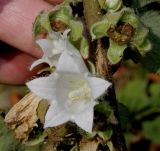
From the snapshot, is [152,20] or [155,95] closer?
[152,20]

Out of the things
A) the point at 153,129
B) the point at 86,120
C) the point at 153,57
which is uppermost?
the point at 86,120

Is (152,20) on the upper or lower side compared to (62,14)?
lower

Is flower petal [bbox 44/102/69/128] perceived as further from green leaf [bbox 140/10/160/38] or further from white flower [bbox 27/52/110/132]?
green leaf [bbox 140/10/160/38]

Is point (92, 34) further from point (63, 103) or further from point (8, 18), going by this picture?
point (8, 18)

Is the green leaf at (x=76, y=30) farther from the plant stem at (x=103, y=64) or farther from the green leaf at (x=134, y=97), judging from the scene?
the green leaf at (x=134, y=97)

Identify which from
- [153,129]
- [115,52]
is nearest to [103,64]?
[115,52]

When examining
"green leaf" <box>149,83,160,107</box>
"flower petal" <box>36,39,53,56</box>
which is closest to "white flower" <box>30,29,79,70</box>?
"flower petal" <box>36,39,53,56</box>

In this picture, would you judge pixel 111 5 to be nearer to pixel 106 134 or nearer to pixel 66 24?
pixel 66 24
